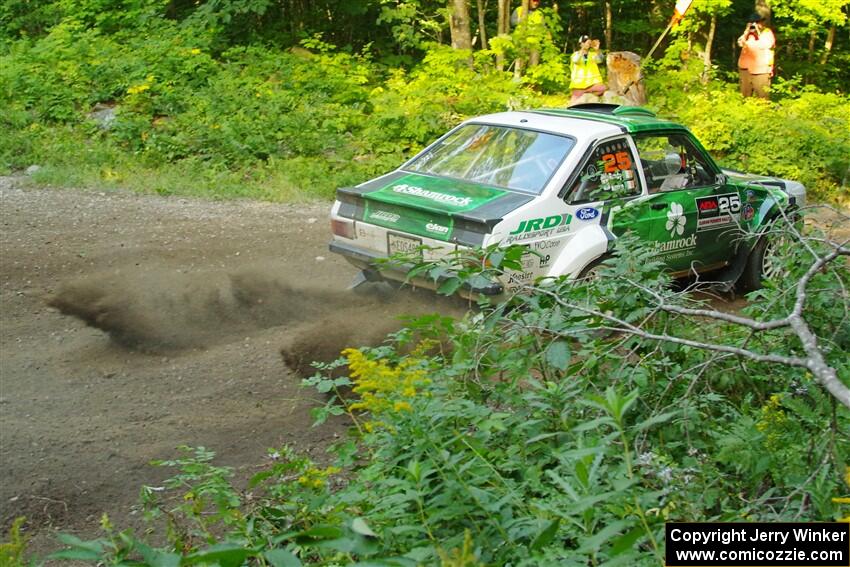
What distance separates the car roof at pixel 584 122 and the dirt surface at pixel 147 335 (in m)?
1.71

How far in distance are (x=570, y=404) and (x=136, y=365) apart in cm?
429

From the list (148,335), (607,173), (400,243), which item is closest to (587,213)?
(607,173)

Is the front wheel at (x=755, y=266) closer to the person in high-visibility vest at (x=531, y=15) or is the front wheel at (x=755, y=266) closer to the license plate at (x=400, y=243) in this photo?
the license plate at (x=400, y=243)

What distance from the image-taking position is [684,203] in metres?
8.44

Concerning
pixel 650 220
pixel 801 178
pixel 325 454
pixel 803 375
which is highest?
pixel 803 375

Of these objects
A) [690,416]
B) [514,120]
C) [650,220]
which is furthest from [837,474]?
[514,120]

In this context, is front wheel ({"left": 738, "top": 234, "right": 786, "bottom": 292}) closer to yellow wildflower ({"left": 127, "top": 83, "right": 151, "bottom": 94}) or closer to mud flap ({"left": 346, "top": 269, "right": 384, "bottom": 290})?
mud flap ({"left": 346, "top": 269, "right": 384, "bottom": 290})

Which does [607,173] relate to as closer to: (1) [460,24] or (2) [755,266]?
(2) [755,266]

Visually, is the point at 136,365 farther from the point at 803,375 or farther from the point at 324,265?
the point at 803,375

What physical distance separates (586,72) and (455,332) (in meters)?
12.1

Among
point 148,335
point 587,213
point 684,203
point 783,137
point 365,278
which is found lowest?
point 783,137

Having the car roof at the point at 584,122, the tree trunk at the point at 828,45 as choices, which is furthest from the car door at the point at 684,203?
the tree trunk at the point at 828,45

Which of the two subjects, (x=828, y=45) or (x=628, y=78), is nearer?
(x=628, y=78)

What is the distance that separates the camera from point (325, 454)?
6.00m
